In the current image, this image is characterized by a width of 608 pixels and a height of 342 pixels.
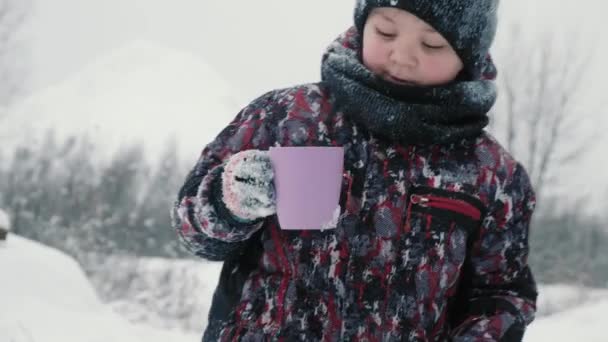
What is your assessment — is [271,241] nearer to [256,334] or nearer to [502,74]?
[256,334]

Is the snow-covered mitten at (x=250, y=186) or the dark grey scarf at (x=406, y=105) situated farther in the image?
the dark grey scarf at (x=406, y=105)

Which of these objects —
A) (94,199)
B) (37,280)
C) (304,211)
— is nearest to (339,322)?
(304,211)

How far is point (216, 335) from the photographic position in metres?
1.15

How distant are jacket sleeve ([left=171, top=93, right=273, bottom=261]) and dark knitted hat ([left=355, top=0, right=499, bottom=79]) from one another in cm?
31

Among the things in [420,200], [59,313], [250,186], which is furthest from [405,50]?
[59,313]

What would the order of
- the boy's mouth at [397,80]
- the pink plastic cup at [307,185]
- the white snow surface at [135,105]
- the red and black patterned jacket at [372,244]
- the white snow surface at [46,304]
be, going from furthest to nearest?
the white snow surface at [135,105] → the white snow surface at [46,304] → the boy's mouth at [397,80] → the red and black patterned jacket at [372,244] → the pink plastic cup at [307,185]

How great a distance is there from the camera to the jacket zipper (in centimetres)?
113

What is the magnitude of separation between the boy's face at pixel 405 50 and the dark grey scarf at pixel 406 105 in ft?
0.12

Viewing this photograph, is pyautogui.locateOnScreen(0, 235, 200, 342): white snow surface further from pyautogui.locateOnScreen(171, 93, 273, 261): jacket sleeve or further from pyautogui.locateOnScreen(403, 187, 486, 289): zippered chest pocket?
pyautogui.locateOnScreen(403, 187, 486, 289): zippered chest pocket

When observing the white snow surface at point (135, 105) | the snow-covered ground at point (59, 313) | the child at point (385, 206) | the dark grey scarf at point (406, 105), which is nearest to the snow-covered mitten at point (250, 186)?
the child at point (385, 206)

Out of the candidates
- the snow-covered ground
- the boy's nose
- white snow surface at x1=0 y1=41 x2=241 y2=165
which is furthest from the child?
white snow surface at x1=0 y1=41 x2=241 y2=165

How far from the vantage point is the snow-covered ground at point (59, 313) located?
3768 mm

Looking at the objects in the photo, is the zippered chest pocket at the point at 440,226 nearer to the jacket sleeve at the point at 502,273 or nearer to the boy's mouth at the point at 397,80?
the jacket sleeve at the point at 502,273

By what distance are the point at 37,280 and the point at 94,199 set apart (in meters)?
13.3
